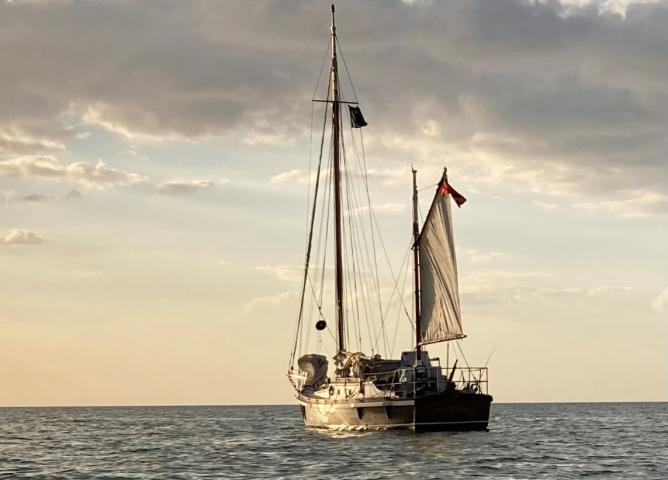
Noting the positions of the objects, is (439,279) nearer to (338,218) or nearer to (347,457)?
(338,218)

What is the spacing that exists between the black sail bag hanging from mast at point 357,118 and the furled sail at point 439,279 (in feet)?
40.3

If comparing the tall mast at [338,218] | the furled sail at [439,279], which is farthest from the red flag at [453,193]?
the tall mast at [338,218]

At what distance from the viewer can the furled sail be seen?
7681 centimetres

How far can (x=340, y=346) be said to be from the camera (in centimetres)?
8456

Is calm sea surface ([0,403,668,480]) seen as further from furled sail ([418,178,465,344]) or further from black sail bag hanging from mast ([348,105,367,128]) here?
black sail bag hanging from mast ([348,105,367,128])

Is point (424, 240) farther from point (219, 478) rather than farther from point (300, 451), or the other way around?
point (219, 478)

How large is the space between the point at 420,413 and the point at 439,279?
10858 millimetres

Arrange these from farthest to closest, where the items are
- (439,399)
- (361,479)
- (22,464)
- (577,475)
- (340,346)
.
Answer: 1. (340,346)
2. (439,399)
3. (22,464)
4. (577,475)
5. (361,479)

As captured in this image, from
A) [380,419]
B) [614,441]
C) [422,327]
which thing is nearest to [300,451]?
[380,419]

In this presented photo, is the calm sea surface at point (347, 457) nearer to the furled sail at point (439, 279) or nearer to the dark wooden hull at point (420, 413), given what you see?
the dark wooden hull at point (420, 413)

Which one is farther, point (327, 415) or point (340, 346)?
point (340, 346)

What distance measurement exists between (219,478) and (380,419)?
837 inches

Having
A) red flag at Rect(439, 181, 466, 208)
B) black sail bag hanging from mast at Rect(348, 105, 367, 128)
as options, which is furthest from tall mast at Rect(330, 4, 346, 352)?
red flag at Rect(439, 181, 466, 208)

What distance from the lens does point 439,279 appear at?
7712 cm
